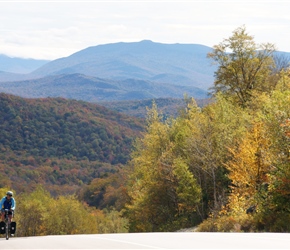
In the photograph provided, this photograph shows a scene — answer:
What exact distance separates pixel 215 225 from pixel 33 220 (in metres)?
69.3

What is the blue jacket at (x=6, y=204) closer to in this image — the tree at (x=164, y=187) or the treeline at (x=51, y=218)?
the tree at (x=164, y=187)

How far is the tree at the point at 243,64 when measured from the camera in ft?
187

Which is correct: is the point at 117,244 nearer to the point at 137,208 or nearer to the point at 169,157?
the point at 169,157

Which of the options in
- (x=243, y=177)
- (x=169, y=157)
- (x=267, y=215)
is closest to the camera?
(x=267, y=215)

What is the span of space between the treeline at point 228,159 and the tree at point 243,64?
0.36 ft

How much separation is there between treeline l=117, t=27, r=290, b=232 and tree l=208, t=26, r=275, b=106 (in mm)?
111

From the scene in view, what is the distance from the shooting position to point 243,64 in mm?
57125

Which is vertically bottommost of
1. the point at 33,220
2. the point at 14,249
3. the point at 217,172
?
the point at 33,220

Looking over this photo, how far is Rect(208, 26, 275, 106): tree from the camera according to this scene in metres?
57.0

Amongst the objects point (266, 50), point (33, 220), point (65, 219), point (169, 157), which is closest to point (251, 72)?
point (266, 50)

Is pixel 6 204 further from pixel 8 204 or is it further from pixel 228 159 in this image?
pixel 228 159

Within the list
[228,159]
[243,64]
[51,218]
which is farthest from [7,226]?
[51,218]

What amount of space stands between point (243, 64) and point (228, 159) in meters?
19.0

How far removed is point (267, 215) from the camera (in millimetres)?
22609
